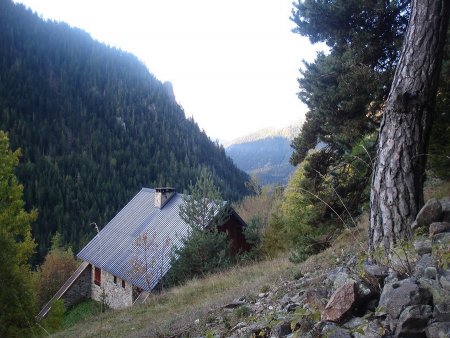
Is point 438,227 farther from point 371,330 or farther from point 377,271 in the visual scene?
point 371,330

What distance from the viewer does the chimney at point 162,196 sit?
96.9 ft

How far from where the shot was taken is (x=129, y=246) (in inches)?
1072

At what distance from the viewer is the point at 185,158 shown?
11738 cm

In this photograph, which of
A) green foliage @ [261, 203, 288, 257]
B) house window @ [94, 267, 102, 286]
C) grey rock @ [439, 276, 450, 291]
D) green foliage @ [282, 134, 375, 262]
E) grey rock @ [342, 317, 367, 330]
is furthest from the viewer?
house window @ [94, 267, 102, 286]

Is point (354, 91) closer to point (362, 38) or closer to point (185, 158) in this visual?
point (362, 38)

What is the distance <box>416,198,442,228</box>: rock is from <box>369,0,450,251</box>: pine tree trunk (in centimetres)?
39

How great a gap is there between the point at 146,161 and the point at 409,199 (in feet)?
357

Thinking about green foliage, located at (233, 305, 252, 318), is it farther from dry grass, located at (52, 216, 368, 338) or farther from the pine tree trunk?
the pine tree trunk

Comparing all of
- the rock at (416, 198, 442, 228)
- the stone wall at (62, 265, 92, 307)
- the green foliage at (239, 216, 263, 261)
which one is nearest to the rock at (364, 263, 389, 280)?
the rock at (416, 198, 442, 228)

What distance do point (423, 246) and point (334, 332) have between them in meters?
1.46

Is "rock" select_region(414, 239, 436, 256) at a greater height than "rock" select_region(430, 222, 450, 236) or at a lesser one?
lesser

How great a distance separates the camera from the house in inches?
950

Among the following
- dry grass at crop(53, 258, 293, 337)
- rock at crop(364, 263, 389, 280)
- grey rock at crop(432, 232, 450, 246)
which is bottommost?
dry grass at crop(53, 258, 293, 337)

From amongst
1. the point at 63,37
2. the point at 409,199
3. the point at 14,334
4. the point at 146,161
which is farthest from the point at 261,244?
the point at 63,37
